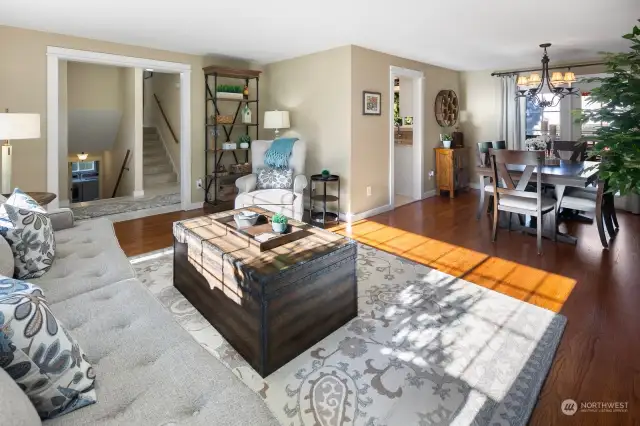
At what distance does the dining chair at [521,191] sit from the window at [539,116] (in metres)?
3.17

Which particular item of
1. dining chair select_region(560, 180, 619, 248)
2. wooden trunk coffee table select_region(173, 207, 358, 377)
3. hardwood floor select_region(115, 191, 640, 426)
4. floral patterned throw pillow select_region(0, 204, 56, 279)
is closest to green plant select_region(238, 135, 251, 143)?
hardwood floor select_region(115, 191, 640, 426)

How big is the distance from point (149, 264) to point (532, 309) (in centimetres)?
316

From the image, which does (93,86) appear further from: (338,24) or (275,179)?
(338,24)

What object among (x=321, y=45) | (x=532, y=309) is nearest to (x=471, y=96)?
(x=321, y=45)

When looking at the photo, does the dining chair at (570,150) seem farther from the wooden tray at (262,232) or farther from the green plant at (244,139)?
the green plant at (244,139)

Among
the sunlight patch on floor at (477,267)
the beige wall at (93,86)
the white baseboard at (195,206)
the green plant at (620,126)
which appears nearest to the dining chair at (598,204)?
the sunlight patch on floor at (477,267)

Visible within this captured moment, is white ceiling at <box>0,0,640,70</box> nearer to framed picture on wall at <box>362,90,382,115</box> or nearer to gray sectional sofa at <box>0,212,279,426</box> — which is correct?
framed picture on wall at <box>362,90,382,115</box>

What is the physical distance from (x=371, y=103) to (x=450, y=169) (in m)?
2.20

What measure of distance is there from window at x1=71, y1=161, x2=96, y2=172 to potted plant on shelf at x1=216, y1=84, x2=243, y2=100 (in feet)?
15.6

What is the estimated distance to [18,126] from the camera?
131 inches

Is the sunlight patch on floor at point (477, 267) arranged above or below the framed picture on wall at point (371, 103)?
below

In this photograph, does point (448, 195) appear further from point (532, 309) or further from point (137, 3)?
point (137, 3)

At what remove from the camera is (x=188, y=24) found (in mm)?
3996

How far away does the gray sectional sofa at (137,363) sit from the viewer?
3.57 feet
